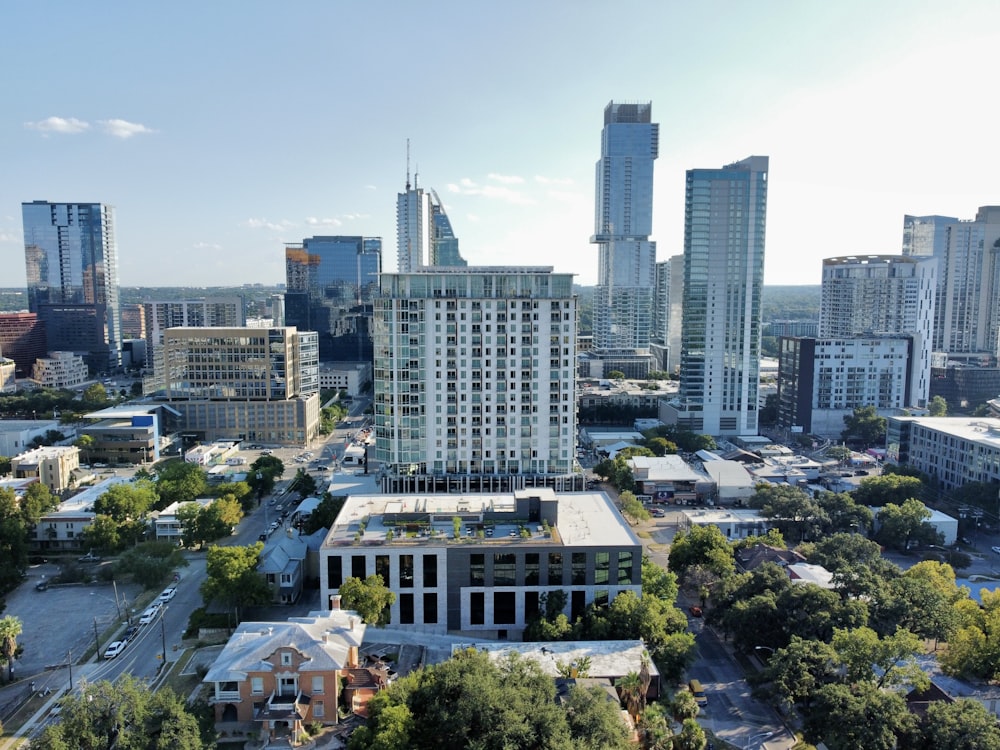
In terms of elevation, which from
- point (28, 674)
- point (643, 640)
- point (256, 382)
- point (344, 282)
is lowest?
point (28, 674)

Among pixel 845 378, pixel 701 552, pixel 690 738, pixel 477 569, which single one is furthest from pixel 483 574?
pixel 845 378

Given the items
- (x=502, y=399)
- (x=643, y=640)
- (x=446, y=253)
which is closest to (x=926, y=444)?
(x=502, y=399)

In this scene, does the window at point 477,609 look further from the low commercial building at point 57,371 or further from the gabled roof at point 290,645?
the low commercial building at point 57,371

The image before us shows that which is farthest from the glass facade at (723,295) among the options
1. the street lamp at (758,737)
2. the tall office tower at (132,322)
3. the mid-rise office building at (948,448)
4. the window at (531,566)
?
the tall office tower at (132,322)

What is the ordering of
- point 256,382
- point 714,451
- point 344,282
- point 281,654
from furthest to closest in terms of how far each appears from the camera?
1. point 344,282
2. point 256,382
3. point 714,451
4. point 281,654

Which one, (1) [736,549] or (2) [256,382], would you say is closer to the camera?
(1) [736,549]

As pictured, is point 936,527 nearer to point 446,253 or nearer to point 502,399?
point 502,399

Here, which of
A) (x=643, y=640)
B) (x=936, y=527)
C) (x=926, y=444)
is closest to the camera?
(x=643, y=640)
